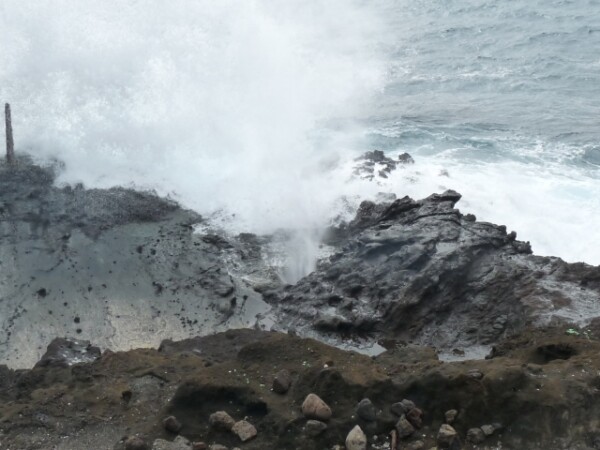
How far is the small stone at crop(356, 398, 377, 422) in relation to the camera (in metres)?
11.1

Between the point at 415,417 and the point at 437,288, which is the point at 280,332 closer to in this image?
the point at 437,288

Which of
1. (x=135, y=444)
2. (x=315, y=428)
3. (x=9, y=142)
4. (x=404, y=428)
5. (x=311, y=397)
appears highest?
(x=9, y=142)

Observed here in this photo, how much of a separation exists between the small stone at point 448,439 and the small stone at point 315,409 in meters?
1.84

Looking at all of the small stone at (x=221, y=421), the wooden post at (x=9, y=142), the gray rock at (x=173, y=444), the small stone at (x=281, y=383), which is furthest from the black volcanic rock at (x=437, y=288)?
the wooden post at (x=9, y=142)

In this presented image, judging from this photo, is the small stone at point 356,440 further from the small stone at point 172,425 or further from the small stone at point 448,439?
the small stone at point 172,425

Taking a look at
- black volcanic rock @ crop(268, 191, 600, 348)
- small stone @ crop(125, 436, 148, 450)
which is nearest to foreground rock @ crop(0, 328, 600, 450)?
small stone @ crop(125, 436, 148, 450)

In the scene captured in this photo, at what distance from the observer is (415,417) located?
11.0 metres

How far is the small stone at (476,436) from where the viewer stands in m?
10.7

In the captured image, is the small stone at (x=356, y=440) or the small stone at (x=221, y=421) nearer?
the small stone at (x=356, y=440)

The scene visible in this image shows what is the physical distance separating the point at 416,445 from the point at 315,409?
175cm

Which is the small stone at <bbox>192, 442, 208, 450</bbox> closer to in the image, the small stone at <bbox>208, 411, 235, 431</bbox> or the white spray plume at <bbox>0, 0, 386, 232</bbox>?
the small stone at <bbox>208, 411, 235, 431</bbox>

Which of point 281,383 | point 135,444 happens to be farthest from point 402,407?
point 135,444

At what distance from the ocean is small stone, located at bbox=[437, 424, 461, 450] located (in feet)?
34.2

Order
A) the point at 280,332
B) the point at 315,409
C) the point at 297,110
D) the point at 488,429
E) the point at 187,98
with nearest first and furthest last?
the point at 488,429
the point at 315,409
the point at 280,332
the point at 187,98
the point at 297,110
